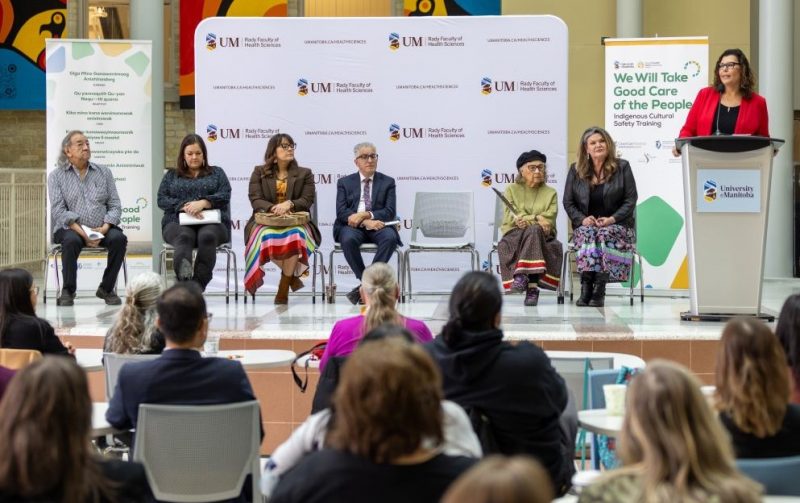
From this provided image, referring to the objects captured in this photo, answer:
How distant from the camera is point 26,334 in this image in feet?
12.5

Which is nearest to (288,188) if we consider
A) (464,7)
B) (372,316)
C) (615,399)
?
(372,316)

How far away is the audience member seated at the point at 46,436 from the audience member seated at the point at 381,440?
373mm

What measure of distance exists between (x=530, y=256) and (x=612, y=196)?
25.8 inches

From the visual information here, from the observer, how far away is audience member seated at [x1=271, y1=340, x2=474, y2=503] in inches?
72.6

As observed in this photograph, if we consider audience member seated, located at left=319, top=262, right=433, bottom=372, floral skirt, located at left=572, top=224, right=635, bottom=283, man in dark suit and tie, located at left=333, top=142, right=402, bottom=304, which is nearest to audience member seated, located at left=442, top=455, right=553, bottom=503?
audience member seated, located at left=319, top=262, right=433, bottom=372

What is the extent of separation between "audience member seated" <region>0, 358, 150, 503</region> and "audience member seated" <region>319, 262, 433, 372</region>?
1.74 meters

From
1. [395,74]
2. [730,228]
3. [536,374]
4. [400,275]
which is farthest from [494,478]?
[395,74]

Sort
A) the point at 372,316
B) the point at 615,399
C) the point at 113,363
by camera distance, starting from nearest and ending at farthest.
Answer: the point at 615,399
the point at 372,316
the point at 113,363

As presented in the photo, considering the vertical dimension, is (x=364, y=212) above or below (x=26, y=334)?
above

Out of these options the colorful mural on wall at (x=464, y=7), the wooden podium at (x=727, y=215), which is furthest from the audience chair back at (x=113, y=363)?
the colorful mural on wall at (x=464, y=7)

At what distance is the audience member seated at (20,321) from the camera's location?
382cm

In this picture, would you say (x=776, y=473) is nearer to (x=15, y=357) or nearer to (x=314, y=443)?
(x=314, y=443)

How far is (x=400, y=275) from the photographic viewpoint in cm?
773

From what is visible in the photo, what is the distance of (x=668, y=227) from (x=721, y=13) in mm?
3600
